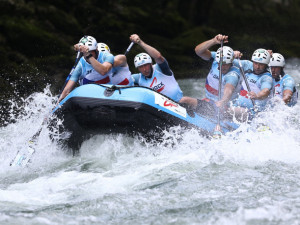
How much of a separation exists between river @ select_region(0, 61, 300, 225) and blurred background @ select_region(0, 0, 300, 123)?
4910 millimetres

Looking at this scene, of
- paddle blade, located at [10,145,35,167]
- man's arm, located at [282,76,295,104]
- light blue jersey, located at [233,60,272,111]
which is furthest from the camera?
man's arm, located at [282,76,295,104]

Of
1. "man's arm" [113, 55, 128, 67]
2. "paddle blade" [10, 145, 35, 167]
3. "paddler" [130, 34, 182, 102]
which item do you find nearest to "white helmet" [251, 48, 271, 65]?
"paddler" [130, 34, 182, 102]

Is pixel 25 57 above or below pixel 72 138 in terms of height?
above

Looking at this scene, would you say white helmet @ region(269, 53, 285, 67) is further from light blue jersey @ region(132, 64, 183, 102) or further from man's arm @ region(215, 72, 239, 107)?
light blue jersey @ region(132, 64, 183, 102)

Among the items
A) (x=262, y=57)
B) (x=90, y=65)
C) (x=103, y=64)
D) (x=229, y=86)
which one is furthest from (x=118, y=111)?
(x=262, y=57)

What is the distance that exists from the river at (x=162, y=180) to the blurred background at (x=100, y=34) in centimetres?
491

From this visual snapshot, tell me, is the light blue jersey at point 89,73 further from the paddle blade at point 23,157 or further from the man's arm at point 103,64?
the paddle blade at point 23,157

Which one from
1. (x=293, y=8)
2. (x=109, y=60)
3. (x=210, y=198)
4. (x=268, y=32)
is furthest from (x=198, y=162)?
(x=293, y=8)

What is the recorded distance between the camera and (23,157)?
7.50 metres

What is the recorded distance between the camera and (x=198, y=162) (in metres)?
6.84

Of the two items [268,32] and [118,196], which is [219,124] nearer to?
[118,196]

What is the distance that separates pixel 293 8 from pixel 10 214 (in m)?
29.6

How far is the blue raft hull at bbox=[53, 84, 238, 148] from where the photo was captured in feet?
23.7

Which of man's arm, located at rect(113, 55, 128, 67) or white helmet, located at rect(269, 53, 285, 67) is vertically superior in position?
white helmet, located at rect(269, 53, 285, 67)
